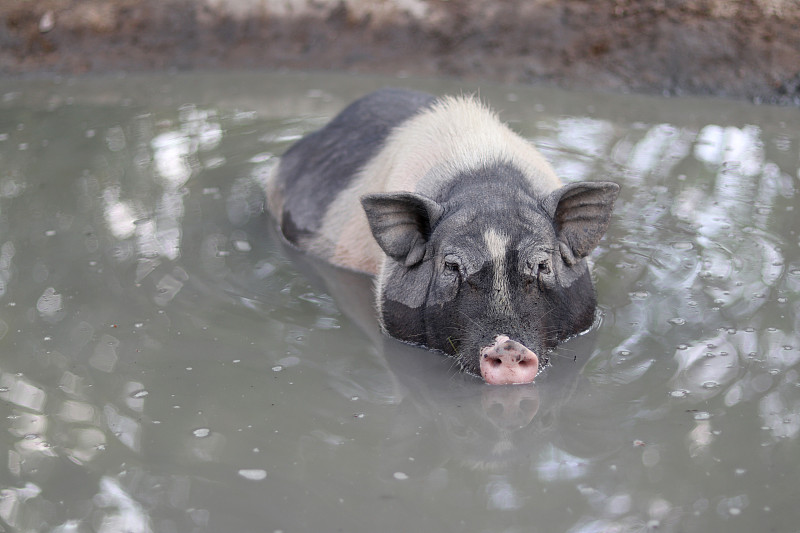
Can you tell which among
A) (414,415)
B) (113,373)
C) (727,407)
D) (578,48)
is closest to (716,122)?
(578,48)

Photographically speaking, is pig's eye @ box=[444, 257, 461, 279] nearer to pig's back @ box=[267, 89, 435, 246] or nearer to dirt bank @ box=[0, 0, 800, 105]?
pig's back @ box=[267, 89, 435, 246]

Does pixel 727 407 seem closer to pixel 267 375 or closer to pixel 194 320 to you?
pixel 267 375

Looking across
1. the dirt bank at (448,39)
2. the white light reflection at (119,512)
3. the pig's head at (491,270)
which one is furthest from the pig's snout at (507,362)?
the dirt bank at (448,39)

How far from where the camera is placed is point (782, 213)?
562 cm

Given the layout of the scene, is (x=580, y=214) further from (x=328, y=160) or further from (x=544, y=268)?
(x=328, y=160)

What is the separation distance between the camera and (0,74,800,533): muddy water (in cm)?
313

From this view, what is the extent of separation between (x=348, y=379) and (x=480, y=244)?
0.83 metres

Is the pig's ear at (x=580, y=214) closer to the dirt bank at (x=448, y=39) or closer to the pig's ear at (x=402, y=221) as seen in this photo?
the pig's ear at (x=402, y=221)

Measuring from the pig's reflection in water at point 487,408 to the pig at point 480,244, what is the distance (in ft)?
0.23

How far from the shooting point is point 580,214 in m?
4.20

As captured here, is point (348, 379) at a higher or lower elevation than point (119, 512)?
lower

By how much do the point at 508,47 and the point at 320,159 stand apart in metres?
3.99

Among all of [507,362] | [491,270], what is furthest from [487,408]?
[491,270]

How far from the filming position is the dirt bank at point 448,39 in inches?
334
